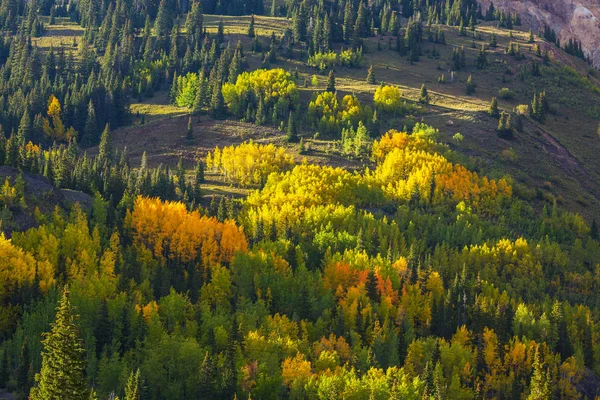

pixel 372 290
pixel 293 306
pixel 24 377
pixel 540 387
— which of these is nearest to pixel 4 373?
pixel 24 377

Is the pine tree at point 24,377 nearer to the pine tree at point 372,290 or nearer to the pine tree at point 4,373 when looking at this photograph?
the pine tree at point 4,373

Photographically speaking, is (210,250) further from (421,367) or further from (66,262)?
(421,367)

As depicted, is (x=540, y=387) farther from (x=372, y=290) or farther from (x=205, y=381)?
(x=205, y=381)

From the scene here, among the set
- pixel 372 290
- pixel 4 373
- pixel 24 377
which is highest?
pixel 24 377

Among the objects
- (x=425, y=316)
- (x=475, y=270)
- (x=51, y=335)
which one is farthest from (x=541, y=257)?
(x=51, y=335)

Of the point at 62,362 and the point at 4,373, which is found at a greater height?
the point at 62,362

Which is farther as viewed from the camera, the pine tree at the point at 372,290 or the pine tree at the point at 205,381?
the pine tree at the point at 372,290

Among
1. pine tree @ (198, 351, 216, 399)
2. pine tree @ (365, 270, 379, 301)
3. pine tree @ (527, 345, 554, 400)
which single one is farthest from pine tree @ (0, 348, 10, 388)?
pine tree @ (365, 270, 379, 301)

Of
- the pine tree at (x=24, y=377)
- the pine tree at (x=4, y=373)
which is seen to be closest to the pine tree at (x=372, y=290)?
the pine tree at (x=24, y=377)

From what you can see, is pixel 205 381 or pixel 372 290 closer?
pixel 205 381

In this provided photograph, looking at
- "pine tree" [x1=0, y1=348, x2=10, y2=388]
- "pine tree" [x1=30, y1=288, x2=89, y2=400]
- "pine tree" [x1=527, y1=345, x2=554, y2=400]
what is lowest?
"pine tree" [x1=527, y1=345, x2=554, y2=400]

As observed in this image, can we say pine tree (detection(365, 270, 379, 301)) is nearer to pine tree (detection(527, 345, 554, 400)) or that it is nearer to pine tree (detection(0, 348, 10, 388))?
pine tree (detection(527, 345, 554, 400))

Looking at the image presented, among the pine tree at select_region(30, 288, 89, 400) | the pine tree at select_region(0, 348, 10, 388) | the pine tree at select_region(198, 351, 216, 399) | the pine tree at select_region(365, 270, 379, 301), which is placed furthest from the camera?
the pine tree at select_region(365, 270, 379, 301)

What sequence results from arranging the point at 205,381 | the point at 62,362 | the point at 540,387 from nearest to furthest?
the point at 62,362 → the point at 205,381 → the point at 540,387
